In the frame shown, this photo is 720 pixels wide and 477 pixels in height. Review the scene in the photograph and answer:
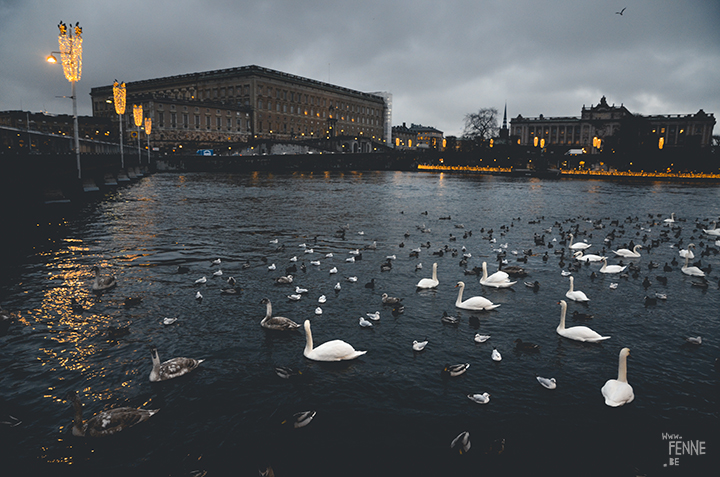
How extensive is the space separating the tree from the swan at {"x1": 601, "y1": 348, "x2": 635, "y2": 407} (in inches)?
4918

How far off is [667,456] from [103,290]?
1459cm

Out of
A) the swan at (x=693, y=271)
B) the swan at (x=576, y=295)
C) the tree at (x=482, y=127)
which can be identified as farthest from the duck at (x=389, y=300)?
the tree at (x=482, y=127)

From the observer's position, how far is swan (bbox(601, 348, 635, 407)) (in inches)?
310

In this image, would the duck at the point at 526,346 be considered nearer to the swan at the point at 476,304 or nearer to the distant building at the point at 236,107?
the swan at the point at 476,304

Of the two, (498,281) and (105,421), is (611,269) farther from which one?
(105,421)

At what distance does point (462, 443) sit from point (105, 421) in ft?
18.5

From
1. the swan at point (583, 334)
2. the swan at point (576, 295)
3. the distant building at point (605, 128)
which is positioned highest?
the distant building at point (605, 128)

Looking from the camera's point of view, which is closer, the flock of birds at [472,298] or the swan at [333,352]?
the flock of birds at [472,298]

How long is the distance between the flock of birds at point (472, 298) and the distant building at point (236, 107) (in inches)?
4001

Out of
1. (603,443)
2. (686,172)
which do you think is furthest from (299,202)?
(686,172)

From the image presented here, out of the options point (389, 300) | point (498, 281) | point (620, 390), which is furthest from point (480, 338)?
point (498, 281)

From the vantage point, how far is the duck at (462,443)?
22.4 feet

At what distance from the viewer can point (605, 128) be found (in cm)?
16025

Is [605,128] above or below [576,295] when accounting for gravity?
above
